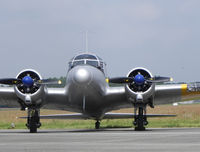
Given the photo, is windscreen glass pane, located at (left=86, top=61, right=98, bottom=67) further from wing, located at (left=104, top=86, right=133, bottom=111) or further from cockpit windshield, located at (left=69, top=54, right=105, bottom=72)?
wing, located at (left=104, top=86, right=133, bottom=111)

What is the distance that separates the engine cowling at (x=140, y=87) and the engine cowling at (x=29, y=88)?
12.4 ft

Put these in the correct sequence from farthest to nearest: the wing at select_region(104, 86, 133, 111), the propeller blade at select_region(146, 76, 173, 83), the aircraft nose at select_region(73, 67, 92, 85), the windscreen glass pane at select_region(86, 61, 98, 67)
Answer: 1. the wing at select_region(104, 86, 133, 111)
2. the windscreen glass pane at select_region(86, 61, 98, 67)
3. the propeller blade at select_region(146, 76, 173, 83)
4. the aircraft nose at select_region(73, 67, 92, 85)

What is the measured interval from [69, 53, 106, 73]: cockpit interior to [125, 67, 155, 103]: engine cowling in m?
1.72

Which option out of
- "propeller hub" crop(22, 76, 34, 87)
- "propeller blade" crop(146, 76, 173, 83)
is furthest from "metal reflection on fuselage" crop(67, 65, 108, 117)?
"propeller blade" crop(146, 76, 173, 83)

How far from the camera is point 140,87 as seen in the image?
70.4 feet

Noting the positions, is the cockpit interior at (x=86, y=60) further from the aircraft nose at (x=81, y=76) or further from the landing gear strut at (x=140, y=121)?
the landing gear strut at (x=140, y=121)

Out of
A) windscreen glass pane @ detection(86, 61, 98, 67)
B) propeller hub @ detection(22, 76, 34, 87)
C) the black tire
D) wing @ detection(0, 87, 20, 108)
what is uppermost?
windscreen glass pane @ detection(86, 61, 98, 67)

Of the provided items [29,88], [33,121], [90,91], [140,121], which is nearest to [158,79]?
[140,121]

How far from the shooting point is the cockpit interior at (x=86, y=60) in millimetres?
22391

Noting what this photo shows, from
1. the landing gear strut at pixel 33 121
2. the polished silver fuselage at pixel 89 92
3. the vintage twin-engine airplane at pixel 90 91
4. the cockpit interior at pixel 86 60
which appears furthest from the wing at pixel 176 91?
the landing gear strut at pixel 33 121

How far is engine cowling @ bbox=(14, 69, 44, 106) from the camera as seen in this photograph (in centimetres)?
2109

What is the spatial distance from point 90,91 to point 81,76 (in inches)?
59.8

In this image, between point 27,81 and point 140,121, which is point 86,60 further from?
point 140,121

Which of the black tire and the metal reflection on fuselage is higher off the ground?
the metal reflection on fuselage
